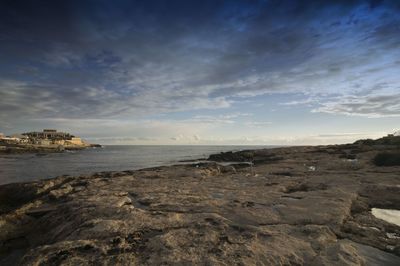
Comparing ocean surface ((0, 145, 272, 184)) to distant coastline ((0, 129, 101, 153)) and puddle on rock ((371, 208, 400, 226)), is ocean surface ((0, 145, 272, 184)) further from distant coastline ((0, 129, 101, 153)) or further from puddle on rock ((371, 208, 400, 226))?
puddle on rock ((371, 208, 400, 226))

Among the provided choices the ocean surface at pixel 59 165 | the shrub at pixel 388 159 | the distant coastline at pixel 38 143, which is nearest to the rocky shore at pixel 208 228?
the shrub at pixel 388 159

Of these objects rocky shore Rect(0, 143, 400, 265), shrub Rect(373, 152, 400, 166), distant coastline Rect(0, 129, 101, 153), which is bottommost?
rocky shore Rect(0, 143, 400, 265)

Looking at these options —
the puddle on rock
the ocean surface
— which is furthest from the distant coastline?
the puddle on rock

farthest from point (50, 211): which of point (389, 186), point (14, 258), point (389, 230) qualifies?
point (389, 186)

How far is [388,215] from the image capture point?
11820 mm

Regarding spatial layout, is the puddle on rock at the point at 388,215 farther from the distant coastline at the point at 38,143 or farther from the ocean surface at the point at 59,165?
the distant coastline at the point at 38,143

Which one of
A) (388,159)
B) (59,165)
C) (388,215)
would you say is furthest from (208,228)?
(59,165)

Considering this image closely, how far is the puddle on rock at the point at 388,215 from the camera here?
1114 cm

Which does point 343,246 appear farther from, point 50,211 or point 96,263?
point 50,211

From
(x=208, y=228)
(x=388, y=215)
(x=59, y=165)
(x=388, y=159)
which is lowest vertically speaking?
(x=388, y=215)

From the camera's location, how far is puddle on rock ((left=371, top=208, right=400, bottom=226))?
11141 mm

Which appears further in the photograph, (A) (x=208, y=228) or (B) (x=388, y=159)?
(B) (x=388, y=159)

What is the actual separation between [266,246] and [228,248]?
3.07 ft

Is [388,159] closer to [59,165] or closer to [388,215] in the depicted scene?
[388,215]
